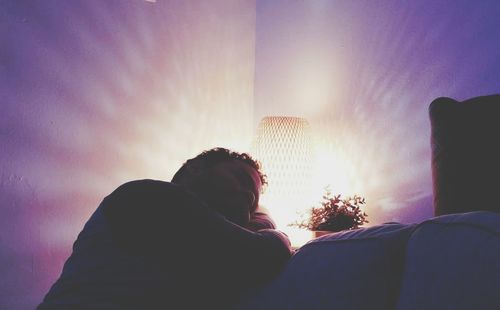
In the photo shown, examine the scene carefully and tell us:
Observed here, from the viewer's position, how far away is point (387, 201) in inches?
70.1

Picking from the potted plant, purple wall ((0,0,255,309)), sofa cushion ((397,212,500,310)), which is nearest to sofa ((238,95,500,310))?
sofa cushion ((397,212,500,310))

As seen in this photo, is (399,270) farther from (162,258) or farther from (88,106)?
(88,106)

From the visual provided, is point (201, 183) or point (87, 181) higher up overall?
point (87, 181)

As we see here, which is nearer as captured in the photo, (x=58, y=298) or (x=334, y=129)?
(x=58, y=298)

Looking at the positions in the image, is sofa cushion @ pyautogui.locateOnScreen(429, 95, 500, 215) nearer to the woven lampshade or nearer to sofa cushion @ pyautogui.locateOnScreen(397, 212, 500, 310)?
sofa cushion @ pyautogui.locateOnScreen(397, 212, 500, 310)

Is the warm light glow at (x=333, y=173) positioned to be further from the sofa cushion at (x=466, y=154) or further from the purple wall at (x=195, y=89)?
the sofa cushion at (x=466, y=154)

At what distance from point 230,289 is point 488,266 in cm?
50

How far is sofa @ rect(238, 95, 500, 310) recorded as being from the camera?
0.49m

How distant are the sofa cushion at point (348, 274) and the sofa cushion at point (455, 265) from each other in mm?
67

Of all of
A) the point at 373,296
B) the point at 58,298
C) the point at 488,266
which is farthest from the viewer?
the point at 58,298

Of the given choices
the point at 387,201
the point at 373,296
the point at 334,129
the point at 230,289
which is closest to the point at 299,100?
the point at 334,129

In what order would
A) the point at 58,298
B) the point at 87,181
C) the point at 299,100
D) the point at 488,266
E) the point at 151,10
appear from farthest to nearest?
the point at 299,100
the point at 151,10
the point at 87,181
the point at 58,298
the point at 488,266

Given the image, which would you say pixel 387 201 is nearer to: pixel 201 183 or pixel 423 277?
pixel 201 183

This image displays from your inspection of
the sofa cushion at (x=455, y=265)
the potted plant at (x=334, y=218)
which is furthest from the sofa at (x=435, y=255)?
the potted plant at (x=334, y=218)
